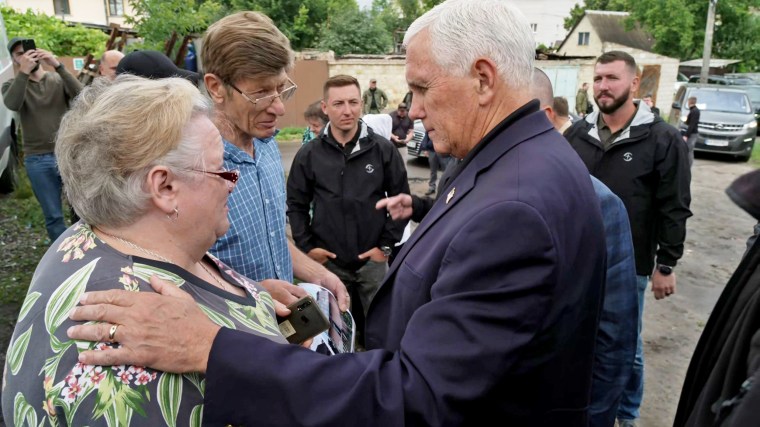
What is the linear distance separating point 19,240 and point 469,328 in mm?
7087

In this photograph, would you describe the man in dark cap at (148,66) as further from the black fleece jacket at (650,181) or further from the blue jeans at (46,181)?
the blue jeans at (46,181)

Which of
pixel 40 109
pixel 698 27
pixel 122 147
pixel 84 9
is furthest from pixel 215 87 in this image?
pixel 84 9

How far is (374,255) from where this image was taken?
4102 millimetres

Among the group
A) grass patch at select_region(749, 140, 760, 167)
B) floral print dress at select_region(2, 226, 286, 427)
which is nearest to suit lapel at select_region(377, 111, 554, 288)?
floral print dress at select_region(2, 226, 286, 427)

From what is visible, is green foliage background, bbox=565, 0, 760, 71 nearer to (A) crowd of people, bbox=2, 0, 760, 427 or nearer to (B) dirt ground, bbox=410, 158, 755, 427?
(B) dirt ground, bbox=410, 158, 755, 427

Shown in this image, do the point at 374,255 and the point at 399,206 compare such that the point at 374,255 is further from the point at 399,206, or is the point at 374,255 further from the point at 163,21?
the point at 163,21

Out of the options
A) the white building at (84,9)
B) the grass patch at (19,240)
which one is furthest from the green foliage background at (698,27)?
the grass patch at (19,240)

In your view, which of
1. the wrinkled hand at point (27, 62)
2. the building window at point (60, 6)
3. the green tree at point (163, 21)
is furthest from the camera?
the building window at point (60, 6)

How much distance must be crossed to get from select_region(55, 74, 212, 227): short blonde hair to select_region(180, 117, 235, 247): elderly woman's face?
28mm

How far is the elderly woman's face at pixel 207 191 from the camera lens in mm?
1478

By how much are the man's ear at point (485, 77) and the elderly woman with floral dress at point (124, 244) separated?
0.79 metres

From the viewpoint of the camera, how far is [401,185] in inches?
167

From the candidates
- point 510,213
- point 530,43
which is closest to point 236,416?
point 510,213

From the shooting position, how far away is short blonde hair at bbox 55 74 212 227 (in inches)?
53.7
